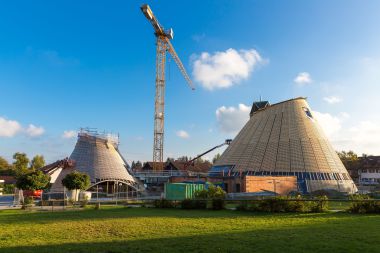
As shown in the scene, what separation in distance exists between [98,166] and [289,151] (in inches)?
1163

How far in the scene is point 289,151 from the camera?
52.7 meters

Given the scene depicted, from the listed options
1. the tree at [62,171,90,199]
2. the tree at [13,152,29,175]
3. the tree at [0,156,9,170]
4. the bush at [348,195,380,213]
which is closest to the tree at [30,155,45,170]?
the tree at [0,156,9,170]

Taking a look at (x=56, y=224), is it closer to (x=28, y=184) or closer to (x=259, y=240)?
(x=259, y=240)

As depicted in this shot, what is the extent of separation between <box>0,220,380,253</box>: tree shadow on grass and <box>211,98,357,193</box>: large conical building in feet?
117

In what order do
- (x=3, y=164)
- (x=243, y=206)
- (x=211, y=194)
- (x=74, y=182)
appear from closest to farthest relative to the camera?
(x=243, y=206) < (x=211, y=194) < (x=74, y=182) < (x=3, y=164)

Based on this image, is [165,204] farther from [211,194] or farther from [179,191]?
[179,191]

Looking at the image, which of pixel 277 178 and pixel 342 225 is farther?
pixel 277 178

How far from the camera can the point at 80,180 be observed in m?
34.1

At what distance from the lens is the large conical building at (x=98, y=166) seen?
4681 centimetres

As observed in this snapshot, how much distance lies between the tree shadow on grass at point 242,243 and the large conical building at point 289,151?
35766 millimetres

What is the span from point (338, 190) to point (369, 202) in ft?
86.3

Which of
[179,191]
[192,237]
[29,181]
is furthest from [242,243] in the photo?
[29,181]

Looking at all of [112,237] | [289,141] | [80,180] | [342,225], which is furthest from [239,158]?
[112,237]

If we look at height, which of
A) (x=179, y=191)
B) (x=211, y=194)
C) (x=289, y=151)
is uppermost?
(x=289, y=151)
